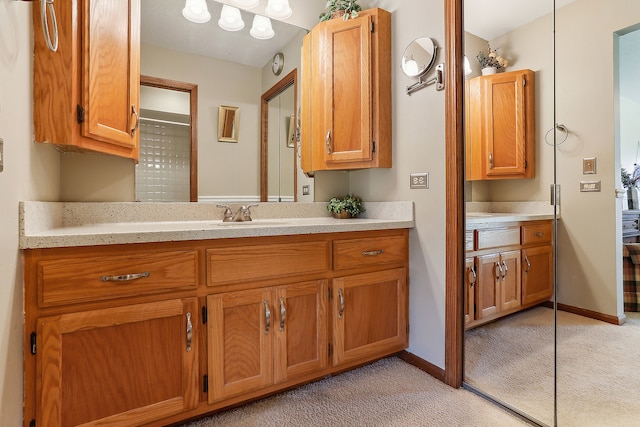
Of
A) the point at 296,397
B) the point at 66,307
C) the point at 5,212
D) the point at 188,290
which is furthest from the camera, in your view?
the point at 296,397

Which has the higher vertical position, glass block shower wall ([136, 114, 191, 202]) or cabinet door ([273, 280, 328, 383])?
glass block shower wall ([136, 114, 191, 202])

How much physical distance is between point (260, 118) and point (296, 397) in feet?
5.56

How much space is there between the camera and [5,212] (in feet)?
3.24

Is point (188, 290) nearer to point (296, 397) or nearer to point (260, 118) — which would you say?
point (296, 397)

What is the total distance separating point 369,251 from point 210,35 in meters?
1.65

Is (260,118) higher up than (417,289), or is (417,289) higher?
(260,118)

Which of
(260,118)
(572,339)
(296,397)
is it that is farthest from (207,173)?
(572,339)

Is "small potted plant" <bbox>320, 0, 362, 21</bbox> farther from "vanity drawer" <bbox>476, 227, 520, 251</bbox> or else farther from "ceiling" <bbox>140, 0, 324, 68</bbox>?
"vanity drawer" <bbox>476, 227, 520, 251</bbox>

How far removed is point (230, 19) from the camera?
2.05 m

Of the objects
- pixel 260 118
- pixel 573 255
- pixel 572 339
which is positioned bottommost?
Answer: pixel 572 339

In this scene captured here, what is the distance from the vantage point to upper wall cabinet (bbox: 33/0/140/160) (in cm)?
120

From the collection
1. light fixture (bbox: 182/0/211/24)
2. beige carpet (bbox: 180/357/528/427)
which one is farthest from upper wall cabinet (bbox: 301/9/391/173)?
beige carpet (bbox: 180/357/528/427)

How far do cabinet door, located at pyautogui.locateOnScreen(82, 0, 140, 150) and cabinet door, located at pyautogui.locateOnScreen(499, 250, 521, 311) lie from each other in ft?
6.73

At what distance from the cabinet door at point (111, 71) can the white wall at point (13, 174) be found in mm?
174
